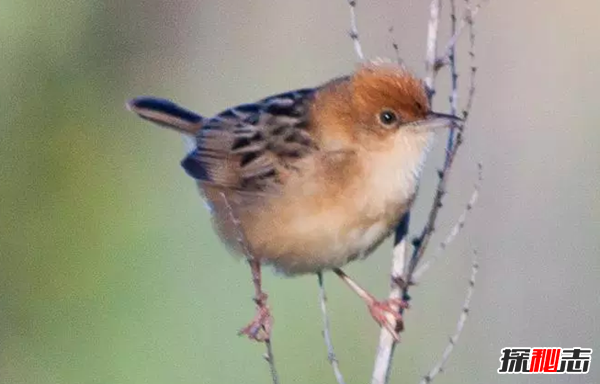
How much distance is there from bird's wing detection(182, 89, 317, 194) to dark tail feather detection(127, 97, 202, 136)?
12 centimetres

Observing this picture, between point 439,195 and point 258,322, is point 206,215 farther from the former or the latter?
point 439,195

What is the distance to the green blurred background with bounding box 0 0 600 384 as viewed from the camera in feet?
15.8

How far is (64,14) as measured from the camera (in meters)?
6.70

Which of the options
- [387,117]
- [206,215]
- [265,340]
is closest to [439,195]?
[387,117]

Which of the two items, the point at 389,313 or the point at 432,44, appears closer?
the point at 432,44

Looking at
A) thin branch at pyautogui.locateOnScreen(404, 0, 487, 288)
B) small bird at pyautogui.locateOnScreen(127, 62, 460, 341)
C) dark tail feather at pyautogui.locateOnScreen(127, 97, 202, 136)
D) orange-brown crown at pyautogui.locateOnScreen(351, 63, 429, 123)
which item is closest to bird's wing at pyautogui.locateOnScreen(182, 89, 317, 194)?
small bird at pyautogui.locateOnScreen(127, 62, 460, 341)

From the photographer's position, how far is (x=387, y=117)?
11.4 feet

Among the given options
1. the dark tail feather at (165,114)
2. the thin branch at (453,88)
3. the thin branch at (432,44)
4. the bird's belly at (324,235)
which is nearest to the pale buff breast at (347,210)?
the bird's belly at (324,235)

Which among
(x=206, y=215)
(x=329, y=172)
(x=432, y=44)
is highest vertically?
(x=432, y=44)

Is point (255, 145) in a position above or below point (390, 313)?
above

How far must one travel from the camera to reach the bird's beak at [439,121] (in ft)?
10.9

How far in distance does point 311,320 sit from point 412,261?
192cm

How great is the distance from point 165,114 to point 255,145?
62 cm

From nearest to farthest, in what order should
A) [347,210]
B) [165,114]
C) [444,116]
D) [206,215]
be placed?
[444,116], [347,210], [165,114], [206,215]
